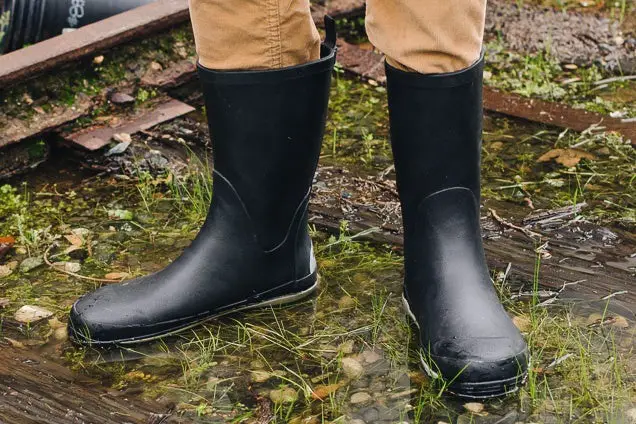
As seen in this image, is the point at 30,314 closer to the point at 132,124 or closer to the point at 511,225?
the point at 132,124

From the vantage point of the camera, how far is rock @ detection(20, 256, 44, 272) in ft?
7.94

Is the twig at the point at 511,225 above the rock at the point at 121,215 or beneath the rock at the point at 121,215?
beneath

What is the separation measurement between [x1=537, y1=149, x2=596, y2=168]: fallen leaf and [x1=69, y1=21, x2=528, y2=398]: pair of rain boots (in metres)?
0.99

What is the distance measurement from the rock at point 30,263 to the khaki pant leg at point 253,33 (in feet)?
2.59

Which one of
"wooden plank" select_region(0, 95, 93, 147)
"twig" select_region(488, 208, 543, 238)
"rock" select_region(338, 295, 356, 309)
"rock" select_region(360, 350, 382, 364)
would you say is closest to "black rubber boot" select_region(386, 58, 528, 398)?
"rock" select_region(360, 350, 382, 364)

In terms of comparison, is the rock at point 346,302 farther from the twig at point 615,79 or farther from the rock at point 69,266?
the twig at point 615,79

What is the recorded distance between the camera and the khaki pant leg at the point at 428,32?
1.78 metres

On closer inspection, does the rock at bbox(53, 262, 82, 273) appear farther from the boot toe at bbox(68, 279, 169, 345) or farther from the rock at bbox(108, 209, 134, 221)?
the boot toe at bbox(68, 279, 169, 345)

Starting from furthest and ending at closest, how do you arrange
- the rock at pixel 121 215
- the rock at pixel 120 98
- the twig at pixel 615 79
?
1. the twig at pixel 615 79
2. the rock at pixel 120 98
3. the rock at pixel 121 215

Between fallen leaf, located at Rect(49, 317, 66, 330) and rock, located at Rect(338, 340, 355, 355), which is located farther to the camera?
fallen leaf, located at Rect(49, 317, 66, 330)

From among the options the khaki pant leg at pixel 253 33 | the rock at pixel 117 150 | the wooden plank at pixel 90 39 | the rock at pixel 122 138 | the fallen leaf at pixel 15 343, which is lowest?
the fallen leaf at pixel 15 343

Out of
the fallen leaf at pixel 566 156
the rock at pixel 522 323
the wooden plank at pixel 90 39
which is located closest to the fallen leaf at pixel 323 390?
the rock at pixel 522 323

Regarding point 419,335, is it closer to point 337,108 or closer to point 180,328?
point 180,328

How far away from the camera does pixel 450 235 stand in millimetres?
1959
